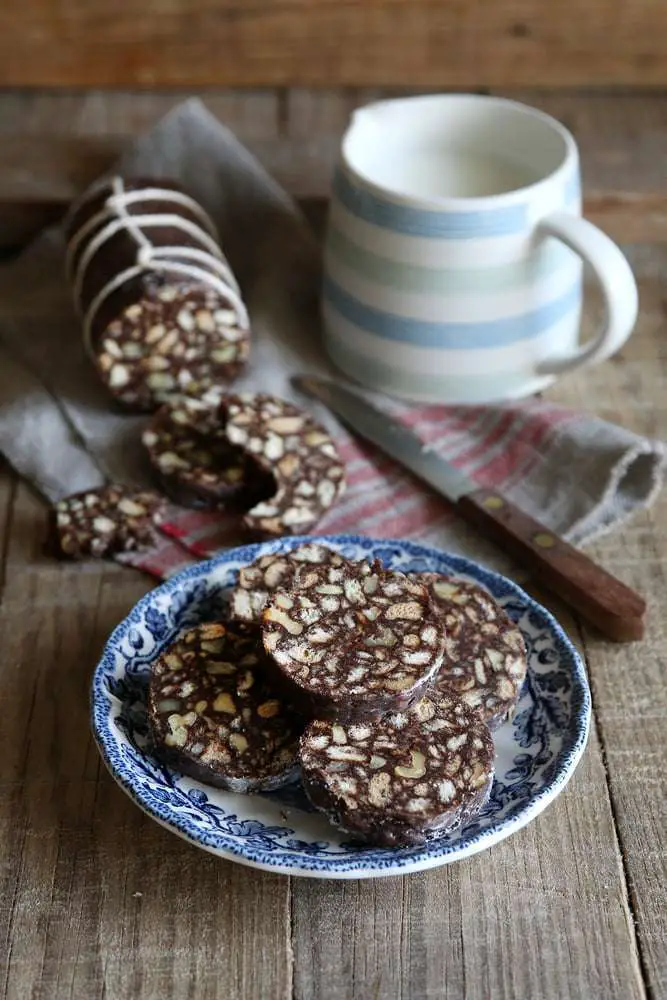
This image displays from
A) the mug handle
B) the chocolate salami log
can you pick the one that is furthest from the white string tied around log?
the mug handle

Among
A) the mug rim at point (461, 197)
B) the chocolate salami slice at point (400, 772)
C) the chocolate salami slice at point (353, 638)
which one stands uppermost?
the mug rim at point (461, 197)

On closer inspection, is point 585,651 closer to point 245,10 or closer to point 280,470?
point 280,470

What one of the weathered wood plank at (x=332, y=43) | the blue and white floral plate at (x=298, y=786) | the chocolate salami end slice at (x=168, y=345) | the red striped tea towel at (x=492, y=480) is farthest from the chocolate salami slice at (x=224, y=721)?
the weathered wood plank at (x=332, y=43)

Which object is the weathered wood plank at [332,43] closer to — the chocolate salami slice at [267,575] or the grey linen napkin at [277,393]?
the grey linen napkin at [277,393]

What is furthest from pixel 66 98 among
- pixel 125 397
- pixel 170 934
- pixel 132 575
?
pixel 170 934

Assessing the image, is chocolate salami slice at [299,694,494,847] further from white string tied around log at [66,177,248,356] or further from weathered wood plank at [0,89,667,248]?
weathered wood plank at [0,89,667,248]

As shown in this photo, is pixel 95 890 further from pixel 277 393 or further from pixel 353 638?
pixel 277 393
